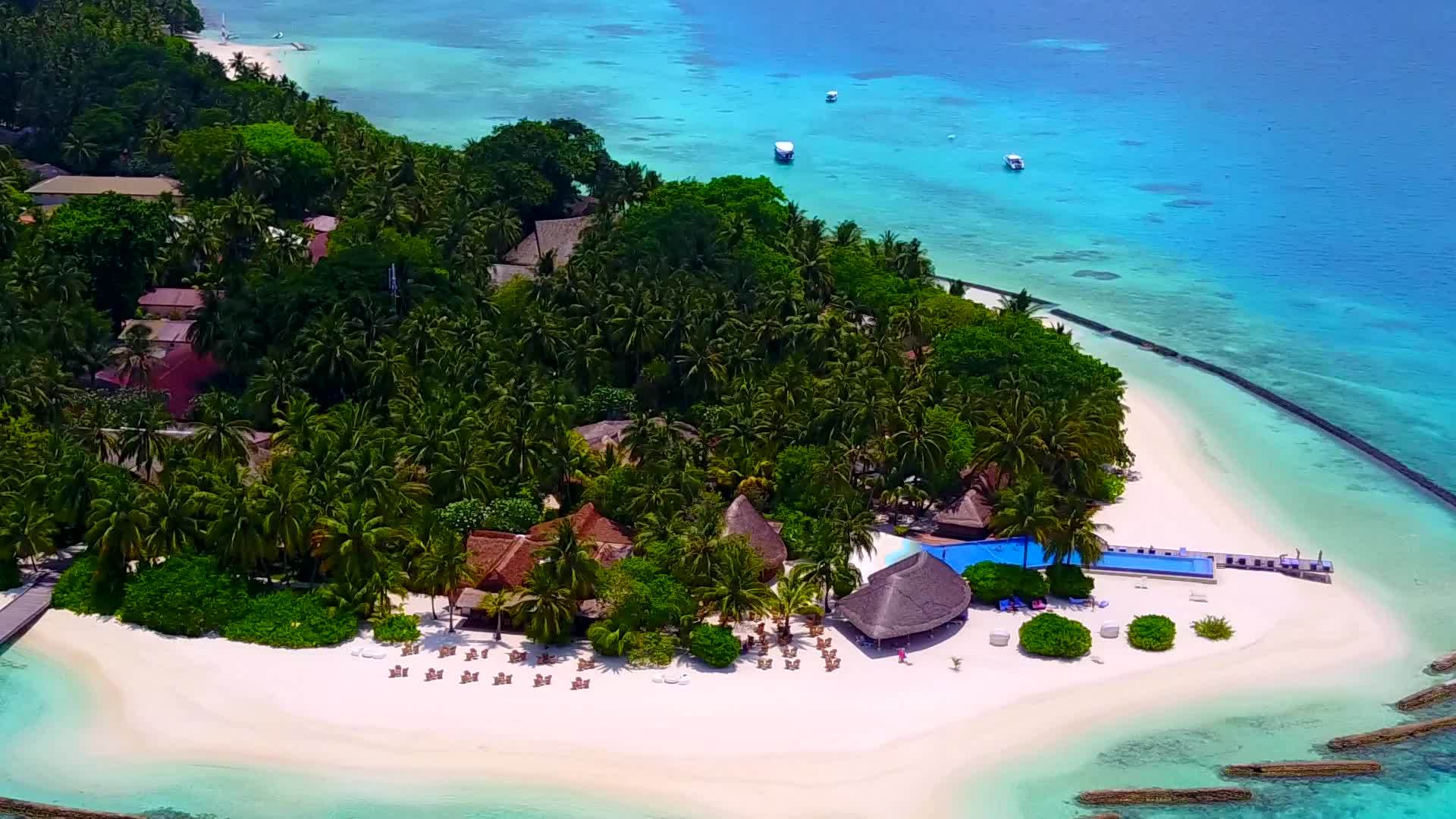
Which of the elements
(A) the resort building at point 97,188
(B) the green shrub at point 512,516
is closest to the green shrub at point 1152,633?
(B) the green shrub at point 512,516

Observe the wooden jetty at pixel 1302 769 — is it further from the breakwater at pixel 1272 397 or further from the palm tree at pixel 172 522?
the palm tree at pixel 172 522

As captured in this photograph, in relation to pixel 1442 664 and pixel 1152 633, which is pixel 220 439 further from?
pixel 1442 664

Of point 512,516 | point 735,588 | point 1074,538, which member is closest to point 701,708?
point 735,588

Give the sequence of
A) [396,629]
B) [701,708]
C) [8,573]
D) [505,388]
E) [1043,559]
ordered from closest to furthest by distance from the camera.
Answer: [701,708] < [396,629] < [8,573] < [1043,559] < [505,388]

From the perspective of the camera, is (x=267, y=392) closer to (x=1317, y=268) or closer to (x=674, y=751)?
(x=674, y=751)

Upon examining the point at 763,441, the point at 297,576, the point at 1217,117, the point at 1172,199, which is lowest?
the point at 297,576

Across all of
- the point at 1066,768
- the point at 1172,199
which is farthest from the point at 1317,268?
the point at 1066,768
